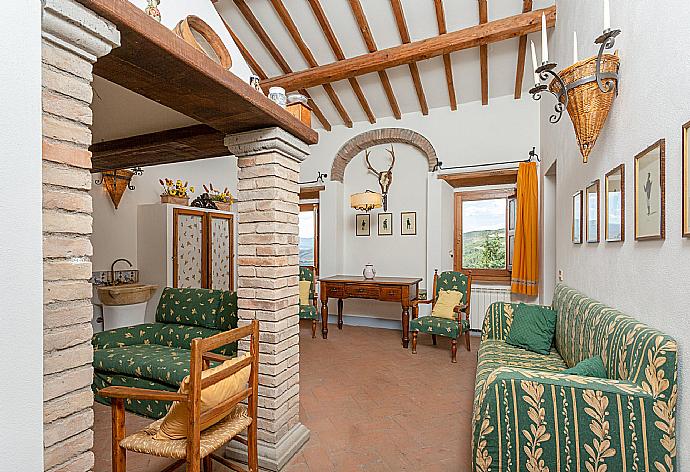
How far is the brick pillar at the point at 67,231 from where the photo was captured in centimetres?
111

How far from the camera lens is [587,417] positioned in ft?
4.76

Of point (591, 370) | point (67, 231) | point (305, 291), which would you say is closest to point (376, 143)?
point (305, 291)

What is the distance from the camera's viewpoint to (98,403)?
3.31m

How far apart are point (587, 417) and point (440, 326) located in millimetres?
3104

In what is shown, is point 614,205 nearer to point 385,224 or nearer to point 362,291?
point 362,291

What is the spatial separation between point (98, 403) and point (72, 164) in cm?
294

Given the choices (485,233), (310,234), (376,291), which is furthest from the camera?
(310,234)

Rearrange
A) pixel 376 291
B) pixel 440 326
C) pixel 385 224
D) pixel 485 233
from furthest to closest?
pixel 385 224, pixel 485 233, pixel 376 291, pixel 440 326

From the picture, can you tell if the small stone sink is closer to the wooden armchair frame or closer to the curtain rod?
the wooden armchair frame

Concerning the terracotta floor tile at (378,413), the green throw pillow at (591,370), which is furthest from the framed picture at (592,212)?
the terracotta floor tile at (378,413)

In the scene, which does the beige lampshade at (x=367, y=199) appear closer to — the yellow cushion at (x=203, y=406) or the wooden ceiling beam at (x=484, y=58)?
the wooden ceiling beam at (x=484, y=58)

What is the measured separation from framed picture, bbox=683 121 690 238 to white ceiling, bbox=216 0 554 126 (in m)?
3.68

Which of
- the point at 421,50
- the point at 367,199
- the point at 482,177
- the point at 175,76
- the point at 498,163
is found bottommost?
the point at 367,199

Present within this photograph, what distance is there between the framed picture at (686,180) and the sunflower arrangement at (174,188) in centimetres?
549
